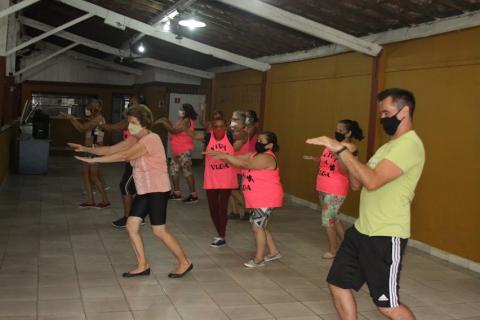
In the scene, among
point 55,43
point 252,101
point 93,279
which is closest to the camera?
point 93,279

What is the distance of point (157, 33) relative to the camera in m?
10.8

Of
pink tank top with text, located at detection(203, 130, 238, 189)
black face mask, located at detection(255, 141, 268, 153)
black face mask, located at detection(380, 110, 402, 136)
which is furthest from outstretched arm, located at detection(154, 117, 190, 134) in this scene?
black face mask, located at detection(380, 110, 402, 136)

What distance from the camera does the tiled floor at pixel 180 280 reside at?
4.45 meters

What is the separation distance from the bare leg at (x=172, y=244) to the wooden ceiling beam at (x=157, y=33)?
639cm

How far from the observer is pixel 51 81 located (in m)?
19.2

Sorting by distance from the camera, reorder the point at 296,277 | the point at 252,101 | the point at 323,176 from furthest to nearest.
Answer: the point at 252,101
the point at 323,176
the point at 296,277

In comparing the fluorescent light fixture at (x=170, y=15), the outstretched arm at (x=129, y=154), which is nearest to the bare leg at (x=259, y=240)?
the outstretched arm at (x=129, y=154)

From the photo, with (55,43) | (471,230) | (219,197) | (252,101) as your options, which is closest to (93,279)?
(219,197)

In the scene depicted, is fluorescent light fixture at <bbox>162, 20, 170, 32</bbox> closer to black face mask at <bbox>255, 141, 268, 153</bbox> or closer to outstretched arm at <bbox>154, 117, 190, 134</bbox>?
outstretched arm at <bbox>154, 117, 190, 134</bbox>

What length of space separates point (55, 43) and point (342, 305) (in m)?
16.8

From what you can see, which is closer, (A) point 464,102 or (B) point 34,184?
(A) point 464,102

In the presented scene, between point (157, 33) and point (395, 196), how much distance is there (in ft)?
27.5

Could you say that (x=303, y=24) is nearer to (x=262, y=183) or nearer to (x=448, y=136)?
(x=448, y=136)

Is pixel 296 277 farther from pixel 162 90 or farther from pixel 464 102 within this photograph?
pixel 162 90
